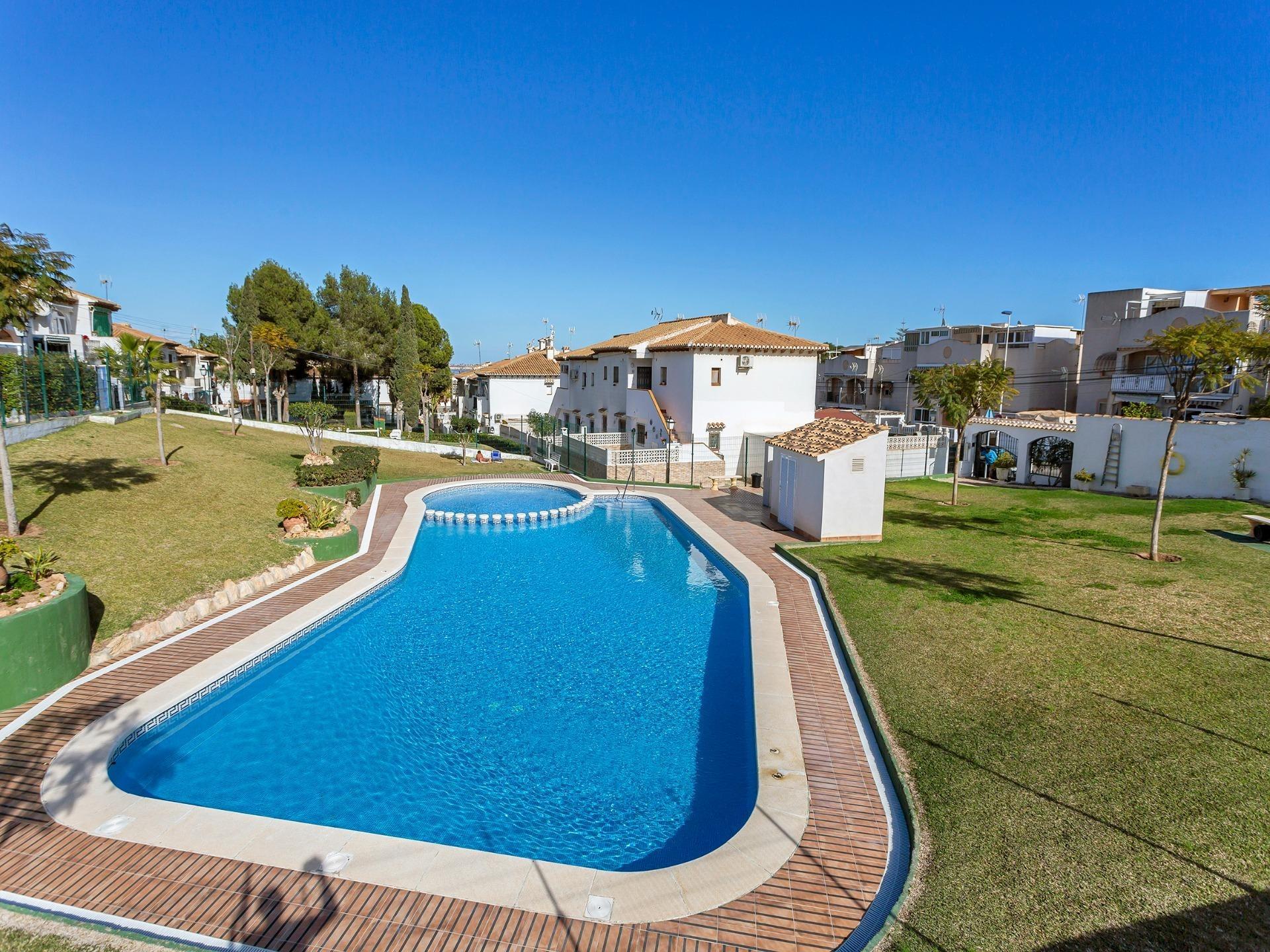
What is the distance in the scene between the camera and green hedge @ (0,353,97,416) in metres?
19.0

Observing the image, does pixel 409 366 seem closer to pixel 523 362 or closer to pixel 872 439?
pixel 523 362

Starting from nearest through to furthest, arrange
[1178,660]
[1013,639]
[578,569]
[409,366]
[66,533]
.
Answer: [1178,660] < [1013,639] < [66,533] < [578,569] < [409,366]

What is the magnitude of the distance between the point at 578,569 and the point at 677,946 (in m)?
12.0

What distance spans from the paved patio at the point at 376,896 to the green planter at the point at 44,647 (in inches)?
49.3

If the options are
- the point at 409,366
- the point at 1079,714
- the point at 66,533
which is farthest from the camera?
the point at 409,366

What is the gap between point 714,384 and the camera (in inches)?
1272

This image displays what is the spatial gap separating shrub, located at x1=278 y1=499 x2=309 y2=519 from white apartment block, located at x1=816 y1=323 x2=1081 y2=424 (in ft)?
110

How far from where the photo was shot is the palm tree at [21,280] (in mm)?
11273

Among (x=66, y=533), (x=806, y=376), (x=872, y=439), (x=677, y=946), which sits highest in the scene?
(x=806, y=376)

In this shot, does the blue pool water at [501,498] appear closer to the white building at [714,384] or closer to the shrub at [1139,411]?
the white building at [714,384]


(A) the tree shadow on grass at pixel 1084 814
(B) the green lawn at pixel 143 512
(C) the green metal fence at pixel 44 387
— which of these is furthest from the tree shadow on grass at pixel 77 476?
(A) the tree shadow on grass at pixel 1084 814

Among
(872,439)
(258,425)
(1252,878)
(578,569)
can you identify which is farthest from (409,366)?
(1252,878)

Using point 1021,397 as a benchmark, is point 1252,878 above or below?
below

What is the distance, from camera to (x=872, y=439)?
58.2 feet
